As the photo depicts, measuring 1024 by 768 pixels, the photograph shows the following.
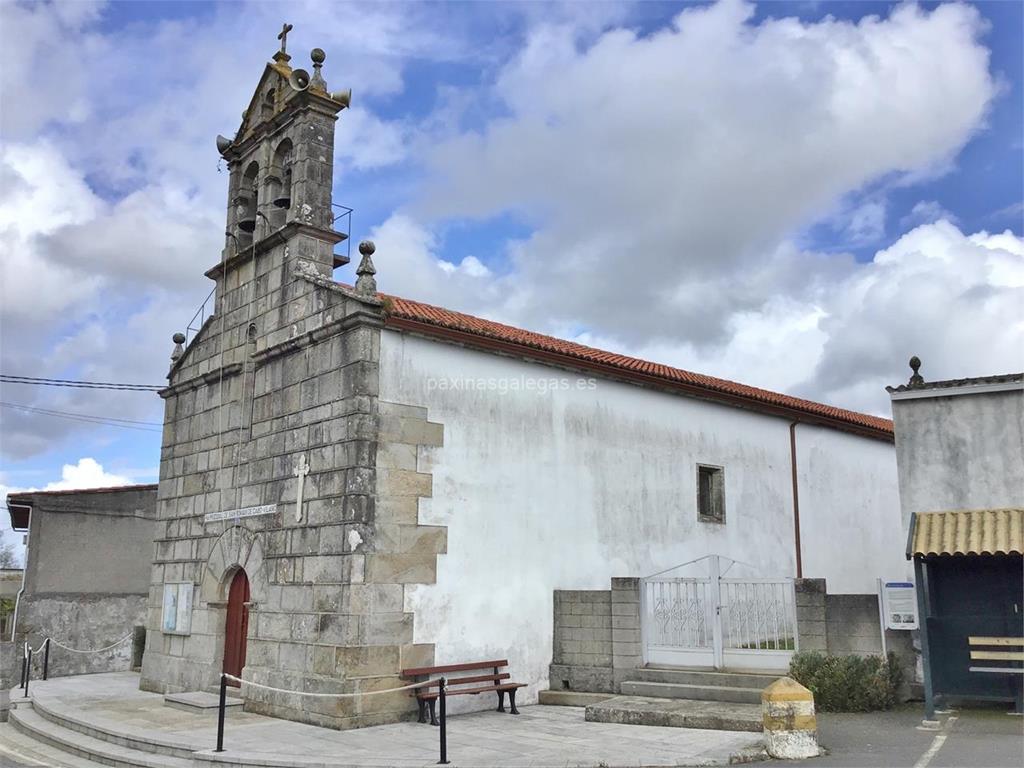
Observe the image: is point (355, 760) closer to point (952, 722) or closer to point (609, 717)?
point (609, 717)

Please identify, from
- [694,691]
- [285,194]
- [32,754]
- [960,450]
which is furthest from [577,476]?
[32,754]

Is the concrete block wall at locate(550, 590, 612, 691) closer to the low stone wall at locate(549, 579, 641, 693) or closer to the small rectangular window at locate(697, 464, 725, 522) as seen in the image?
the low stone wall at locate(549, 579, 641, 693)

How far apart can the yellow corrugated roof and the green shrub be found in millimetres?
1514

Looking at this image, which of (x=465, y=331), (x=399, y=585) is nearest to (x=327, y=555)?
(x=399, y=585)

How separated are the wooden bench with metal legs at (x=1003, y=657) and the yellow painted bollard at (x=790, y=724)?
270 cm

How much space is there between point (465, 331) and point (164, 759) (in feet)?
20.8

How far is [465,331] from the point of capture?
1270 cm

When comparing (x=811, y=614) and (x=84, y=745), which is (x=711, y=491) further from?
(x=84, y=745)

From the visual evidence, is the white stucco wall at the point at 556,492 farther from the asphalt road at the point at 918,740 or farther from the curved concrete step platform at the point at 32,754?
the asphalt road at the point at 918,740

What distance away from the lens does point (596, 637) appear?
12906 mm

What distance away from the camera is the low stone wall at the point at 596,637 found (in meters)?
12.5

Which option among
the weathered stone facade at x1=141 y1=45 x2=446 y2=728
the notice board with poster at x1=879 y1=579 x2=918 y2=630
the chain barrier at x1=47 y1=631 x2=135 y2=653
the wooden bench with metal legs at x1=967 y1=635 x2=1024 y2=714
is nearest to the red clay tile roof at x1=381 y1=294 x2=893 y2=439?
the weathered stone facade at x1=141 y1=45 x2=446 y2=728

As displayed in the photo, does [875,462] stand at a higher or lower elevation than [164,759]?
higher

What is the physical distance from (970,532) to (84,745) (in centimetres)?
1062
